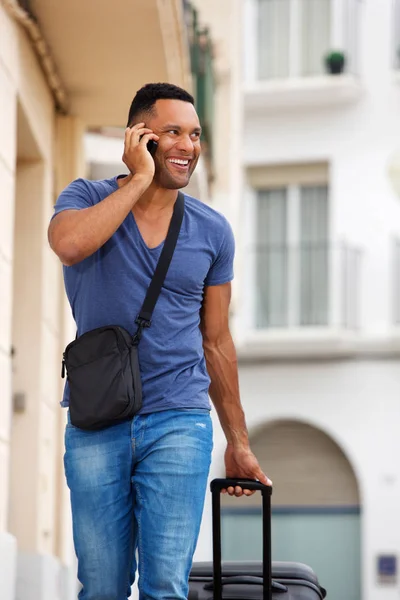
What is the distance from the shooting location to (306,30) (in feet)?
79.0

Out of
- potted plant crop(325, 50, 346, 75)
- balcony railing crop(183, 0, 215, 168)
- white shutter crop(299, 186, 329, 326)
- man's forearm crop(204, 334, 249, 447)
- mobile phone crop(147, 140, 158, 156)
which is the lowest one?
man's forearm crop(204, 334, 249, 447)

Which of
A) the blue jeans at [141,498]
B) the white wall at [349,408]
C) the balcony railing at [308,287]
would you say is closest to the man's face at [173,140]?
the blue jeans at [141,498]

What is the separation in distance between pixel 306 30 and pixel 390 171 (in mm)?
4186

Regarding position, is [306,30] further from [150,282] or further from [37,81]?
[150,282]

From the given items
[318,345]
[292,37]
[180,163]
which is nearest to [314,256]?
[318,345]

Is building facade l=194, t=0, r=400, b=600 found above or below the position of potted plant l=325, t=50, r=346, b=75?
below

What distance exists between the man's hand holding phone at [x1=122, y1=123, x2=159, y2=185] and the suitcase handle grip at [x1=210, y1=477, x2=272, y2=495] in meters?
0.96

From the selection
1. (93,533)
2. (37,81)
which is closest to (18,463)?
(37,81)

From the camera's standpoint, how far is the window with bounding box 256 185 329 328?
22656mm

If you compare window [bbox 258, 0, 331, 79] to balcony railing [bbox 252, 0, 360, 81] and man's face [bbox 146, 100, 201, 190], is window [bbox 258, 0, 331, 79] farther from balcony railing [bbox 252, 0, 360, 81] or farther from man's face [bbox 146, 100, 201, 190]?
man's face [bbox 146, 100, 201, 190]

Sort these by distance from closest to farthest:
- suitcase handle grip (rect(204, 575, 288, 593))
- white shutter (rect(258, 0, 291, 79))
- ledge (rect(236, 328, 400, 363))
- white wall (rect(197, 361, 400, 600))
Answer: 1. suitcase handle grip (rect(204, 575, 288, 593))
2. white wall (rect(197, 361, 400, 600))
3. ledge (rect(236, 328, 400, 363))
4. white shutter (rect(258, 0, 291, 79))

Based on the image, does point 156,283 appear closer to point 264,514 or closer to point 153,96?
point 153,96

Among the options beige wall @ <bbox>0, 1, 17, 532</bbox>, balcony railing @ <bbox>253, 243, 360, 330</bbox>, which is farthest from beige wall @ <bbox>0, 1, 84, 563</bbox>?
balcony railing @ <bbox>253, 243, 360, 330</bbox>

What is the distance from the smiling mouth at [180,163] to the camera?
13.3 feet
